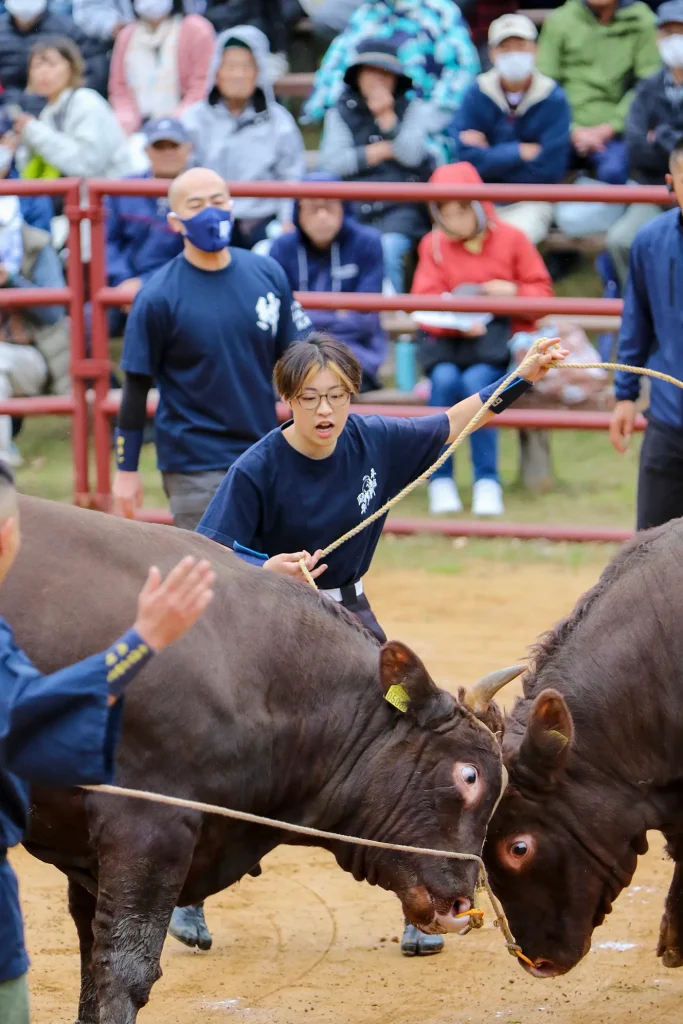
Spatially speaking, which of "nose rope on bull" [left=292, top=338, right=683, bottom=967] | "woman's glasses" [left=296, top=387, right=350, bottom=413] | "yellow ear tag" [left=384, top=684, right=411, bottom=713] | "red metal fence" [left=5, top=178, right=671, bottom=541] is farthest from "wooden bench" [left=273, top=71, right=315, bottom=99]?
"yellow ear tag" [left=384, top=684, right=411, bottom=713]

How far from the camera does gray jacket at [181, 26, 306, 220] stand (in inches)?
425

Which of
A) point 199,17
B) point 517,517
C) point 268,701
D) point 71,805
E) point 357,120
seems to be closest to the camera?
point 71,805

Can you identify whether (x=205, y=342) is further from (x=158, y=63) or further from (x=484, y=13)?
(x=484, y=13)

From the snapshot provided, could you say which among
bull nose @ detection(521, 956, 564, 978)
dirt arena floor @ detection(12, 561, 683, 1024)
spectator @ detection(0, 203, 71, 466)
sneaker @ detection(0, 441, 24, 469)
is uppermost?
spectator @ detection(0, 203, 71, 466)

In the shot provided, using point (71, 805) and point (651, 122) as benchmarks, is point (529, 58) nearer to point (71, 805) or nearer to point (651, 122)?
point (651, 122)

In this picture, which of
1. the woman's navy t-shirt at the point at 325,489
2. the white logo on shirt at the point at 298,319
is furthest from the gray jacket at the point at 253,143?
the woman's navy t-shirt at the point at 325,489

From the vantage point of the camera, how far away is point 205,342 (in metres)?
6.48

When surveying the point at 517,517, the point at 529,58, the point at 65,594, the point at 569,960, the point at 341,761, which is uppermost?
the point at 529,58

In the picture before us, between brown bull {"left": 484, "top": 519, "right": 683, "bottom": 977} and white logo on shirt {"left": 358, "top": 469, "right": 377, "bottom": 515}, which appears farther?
white logo on shirt {"left": 358, "top": 469, "right": 377, "bottom": 515}

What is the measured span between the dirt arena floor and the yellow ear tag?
3.64 feet

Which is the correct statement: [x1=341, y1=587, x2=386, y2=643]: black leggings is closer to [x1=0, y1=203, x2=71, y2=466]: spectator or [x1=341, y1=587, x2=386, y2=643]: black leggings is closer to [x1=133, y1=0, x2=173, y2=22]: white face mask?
[x1=0, y1=203, x2=71, y2=466]: spectator

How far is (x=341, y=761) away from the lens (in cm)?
429

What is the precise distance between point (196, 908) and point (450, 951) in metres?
0.86

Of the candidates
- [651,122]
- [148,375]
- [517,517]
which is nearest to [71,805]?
[148,375]
